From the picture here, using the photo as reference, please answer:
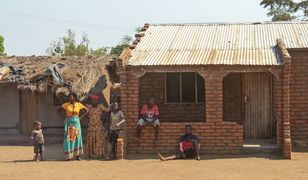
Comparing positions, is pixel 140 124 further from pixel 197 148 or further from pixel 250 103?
pixel 250 103

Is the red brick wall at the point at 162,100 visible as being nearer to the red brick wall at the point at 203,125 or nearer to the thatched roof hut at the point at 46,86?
the red brick wall at the point at 203,125

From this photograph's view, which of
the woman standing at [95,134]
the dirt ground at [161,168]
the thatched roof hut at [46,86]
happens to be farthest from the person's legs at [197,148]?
the thatched roof hut at [46,86]

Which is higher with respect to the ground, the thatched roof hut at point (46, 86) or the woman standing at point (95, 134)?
the thatched roof hut at point (46, 86)

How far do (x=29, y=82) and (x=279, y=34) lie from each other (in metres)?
7.98

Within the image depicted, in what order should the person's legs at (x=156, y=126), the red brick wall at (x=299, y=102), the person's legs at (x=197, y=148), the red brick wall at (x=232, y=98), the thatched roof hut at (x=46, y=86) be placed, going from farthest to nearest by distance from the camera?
1. the thatched roof hut at (x=46, y=86)
2. the red brick wall at (x=232, y=98)
3. the red brick wall at (x=299, y=102)
4. the person's legs at (x=156, y=126)
5. the person's legs at (x=197, y=148)

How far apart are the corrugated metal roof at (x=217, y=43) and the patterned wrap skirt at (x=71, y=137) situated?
6.72 feet

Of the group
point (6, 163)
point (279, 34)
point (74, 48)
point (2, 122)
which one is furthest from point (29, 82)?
point (74, 48)

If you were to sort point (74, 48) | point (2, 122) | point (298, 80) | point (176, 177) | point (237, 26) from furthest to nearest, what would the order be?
point (74, 48) < point (2, 122) < point (237, 26) < point (298, 80) < point (176, 177)

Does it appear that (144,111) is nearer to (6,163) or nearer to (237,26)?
(6,163)

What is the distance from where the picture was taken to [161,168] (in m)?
10.6

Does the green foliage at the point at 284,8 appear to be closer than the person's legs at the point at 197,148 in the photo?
No

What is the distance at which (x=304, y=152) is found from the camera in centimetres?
1238

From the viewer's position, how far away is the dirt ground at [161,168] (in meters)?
9.61

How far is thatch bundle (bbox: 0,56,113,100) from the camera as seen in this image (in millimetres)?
15906
